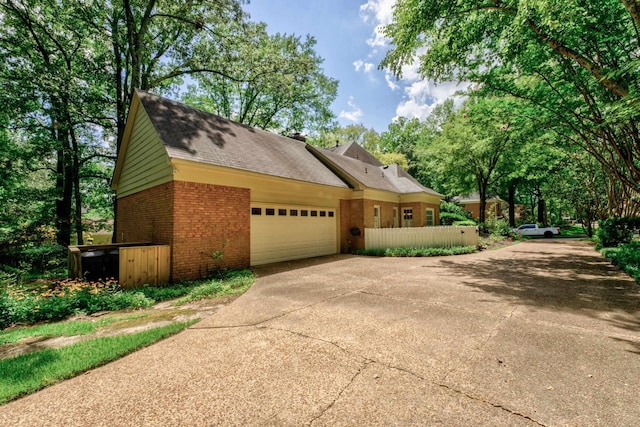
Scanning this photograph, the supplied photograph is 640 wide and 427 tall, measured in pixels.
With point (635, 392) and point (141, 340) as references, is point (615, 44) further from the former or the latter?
point (141, 340)

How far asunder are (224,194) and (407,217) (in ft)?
44.4

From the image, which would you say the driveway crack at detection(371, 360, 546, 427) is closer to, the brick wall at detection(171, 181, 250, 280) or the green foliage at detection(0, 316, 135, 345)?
the green foliage at detection(0, 316, 135, 345)

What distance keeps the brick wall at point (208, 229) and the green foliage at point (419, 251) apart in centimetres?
640

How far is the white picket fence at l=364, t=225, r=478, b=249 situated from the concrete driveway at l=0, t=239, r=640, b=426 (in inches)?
309

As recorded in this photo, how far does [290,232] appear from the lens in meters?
11.2

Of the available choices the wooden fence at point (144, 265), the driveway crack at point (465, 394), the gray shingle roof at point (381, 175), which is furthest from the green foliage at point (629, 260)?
the wooden fence at point (144, 265)

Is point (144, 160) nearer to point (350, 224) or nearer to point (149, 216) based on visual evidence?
point (149, 216)

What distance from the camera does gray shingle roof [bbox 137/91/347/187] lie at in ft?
27.2

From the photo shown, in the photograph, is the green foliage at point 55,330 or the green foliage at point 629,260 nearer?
the green foliage at point 55,330

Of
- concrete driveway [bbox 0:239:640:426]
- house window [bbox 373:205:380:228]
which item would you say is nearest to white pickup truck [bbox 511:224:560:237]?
house window [bbox 373:205:380:228]

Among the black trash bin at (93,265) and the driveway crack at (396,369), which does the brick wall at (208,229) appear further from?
the driveway crack at (396,369)

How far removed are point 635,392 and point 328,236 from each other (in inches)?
436

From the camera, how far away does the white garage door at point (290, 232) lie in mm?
9906

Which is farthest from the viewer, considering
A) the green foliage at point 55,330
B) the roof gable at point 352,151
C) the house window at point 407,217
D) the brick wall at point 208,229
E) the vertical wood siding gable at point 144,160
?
the roof gable at point 352,151
